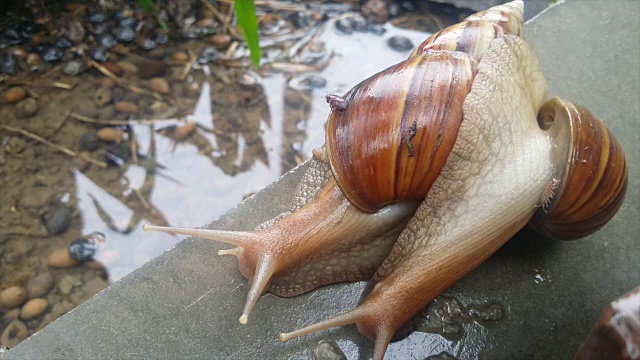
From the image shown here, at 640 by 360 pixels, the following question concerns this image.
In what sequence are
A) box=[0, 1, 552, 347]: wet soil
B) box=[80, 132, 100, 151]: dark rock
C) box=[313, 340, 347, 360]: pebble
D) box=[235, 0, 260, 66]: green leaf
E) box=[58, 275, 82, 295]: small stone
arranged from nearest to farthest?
box=[313, 340, 347, 360]: pebble < box=[58, 275, 82, 295]: small stone < box=[0, 1, 552, 347]: wet soil < box=[235, 0, 260, 66]: green leaf < box=[80, 132, 100, 151]: dark rock

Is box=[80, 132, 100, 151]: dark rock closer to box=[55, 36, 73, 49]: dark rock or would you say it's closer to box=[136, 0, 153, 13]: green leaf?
box=[55, 36, 73, 49]: dark rock

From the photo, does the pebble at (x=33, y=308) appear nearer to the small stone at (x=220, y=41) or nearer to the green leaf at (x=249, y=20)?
the green leaf at (x=249, y=20)

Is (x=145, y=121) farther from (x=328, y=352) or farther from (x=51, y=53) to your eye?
(x=328, y=352)

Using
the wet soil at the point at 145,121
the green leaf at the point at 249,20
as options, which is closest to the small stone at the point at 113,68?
the wet soil at the point at 145,121

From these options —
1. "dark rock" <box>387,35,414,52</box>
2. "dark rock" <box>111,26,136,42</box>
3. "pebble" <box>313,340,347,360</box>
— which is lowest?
"dark rock" <box>111,26,136,42</box>

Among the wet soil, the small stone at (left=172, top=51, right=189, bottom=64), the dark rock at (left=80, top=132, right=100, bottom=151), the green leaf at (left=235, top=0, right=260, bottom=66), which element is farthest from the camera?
the small stone at (left=172, top=51, right=189, bottom=64)

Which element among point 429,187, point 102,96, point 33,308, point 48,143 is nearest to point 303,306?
point 429,187

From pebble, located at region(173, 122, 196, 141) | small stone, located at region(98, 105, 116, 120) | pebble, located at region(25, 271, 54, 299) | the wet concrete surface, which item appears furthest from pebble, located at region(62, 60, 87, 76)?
the wet concrete surface
